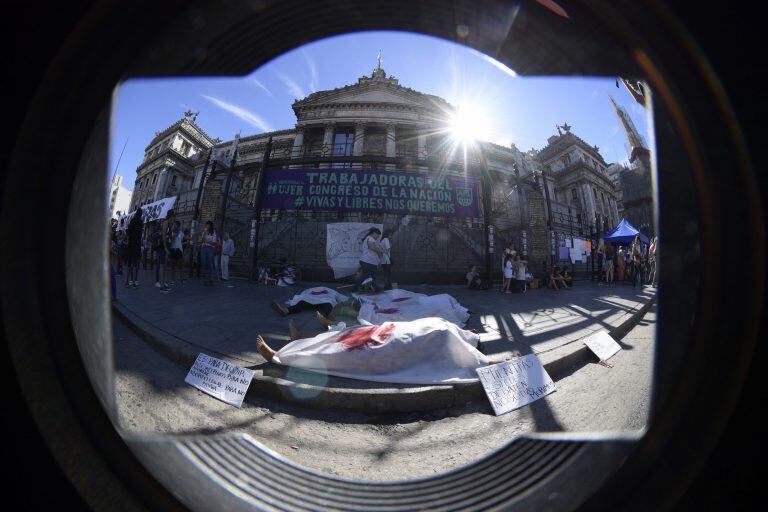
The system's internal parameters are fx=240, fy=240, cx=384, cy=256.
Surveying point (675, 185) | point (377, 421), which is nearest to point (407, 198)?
point (377, 421)

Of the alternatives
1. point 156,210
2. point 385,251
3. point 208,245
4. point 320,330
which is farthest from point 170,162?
point 385,251

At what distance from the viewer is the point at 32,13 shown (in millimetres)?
566

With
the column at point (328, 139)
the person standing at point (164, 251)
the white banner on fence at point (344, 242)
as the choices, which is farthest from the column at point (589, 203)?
the white banner on fence at point (344, 242)

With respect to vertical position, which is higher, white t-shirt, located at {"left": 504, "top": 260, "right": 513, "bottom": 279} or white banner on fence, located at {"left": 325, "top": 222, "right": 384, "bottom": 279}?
white banner on fence, located at {"left": 325, "top": 222, "right": 384, "bottom": 279}

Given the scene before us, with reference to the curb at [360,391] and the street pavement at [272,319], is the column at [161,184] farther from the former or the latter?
the curb at [360,391]

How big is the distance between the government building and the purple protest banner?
0.03 meters

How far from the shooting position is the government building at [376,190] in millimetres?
3836

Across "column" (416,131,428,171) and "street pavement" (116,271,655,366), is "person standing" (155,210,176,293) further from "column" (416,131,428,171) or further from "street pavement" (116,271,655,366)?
"column" (416,131,428,171)

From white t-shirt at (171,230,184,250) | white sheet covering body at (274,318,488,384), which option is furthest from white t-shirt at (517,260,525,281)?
white t-shirt at (171,230,184,250)

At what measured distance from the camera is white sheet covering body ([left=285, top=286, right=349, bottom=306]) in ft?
10.0

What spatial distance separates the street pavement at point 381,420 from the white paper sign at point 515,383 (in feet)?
0.16

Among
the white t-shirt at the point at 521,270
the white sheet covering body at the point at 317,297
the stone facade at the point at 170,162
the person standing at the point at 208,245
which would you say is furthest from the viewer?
the white t-shirt at the point at 521,270

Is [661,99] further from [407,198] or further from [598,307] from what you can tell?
[407,198]

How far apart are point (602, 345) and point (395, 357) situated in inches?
56.3
